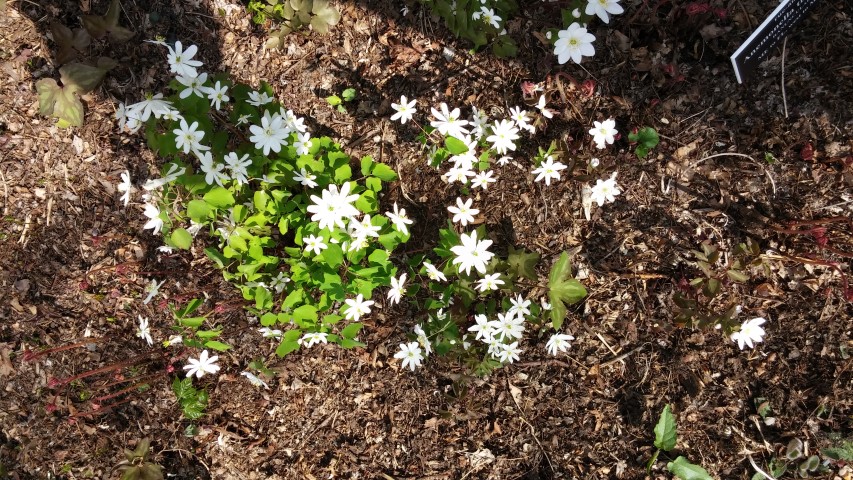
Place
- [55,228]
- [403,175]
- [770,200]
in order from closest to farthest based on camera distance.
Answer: [770,200] → [403,175] → [55,228]

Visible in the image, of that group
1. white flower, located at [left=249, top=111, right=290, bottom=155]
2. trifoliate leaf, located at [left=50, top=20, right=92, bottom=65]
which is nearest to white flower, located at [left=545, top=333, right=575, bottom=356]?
white flower, located at [left=249, top=111, right=290, bottom=155]

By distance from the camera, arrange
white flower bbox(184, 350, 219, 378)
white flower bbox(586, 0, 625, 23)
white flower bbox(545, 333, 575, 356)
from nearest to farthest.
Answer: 1. white flower bbox(586, 0, 625, 23)
2. white flower bbox(545, 333, 575, 356)
3. white flower bbox(184, 350, 219, 378)

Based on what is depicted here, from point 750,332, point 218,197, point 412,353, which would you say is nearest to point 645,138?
point 750,332

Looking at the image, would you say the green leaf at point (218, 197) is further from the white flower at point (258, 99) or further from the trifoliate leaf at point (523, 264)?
the trifoliate leaf at point (523, 264)

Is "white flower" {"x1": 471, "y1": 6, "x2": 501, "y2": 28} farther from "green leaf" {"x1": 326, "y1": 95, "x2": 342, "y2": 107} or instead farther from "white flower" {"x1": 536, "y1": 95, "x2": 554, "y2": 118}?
"green leaf" {"x1": 326, "y1": 95, "x2": 342, "y2": 107}

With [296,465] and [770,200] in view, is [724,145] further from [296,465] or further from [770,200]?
[296,465]

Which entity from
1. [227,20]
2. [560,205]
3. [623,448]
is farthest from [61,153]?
[623,448]
